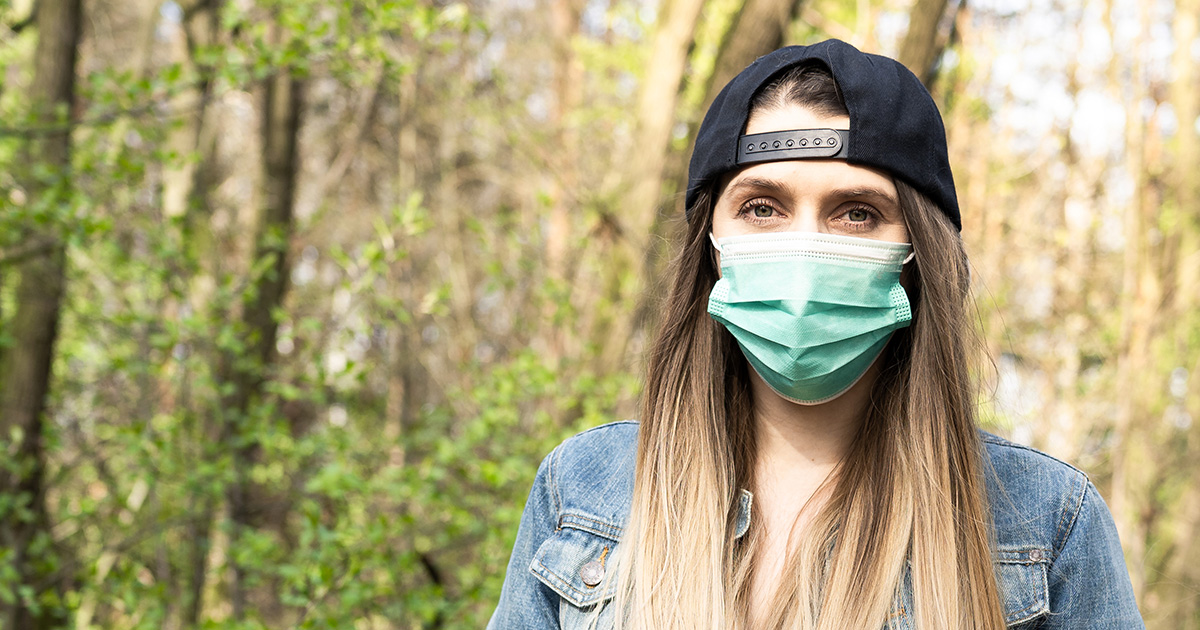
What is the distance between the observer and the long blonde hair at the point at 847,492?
1.61m

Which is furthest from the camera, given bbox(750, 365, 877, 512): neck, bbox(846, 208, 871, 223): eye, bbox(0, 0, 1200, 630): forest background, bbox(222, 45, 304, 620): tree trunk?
bbox(222, 45, 304, 620): tree trunk

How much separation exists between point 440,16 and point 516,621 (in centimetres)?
335

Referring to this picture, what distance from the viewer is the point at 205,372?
450cm

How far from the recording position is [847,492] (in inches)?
68.7

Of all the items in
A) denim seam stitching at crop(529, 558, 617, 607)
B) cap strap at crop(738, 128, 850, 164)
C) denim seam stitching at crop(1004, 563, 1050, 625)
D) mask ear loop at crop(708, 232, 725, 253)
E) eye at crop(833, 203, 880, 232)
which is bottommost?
denim seam stitching at crop(529, 558, 617, 607)

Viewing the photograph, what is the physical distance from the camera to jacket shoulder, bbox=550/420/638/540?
6.30 ft

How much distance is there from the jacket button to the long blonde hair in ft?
0.23

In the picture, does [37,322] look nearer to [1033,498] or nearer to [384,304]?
[384,304]

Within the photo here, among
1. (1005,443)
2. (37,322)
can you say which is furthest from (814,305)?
(37,322)

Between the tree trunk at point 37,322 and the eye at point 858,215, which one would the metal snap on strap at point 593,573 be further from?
the tree trunk at point 37,322

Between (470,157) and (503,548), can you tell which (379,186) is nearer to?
(470,157)

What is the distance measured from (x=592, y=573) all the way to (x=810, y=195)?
2.82 ft

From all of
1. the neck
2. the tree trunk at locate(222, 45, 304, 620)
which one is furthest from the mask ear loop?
the tree trunk at locate(222, 45, 304, 620)

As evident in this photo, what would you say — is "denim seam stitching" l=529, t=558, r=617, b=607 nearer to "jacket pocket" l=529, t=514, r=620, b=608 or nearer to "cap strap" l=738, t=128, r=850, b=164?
"jacket pocket" l=529, t=514, r=620, b=608
